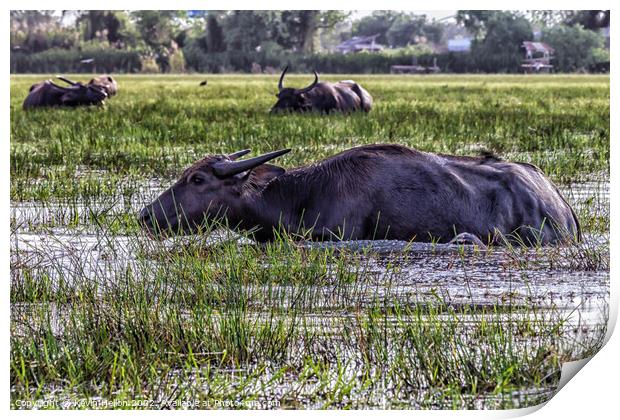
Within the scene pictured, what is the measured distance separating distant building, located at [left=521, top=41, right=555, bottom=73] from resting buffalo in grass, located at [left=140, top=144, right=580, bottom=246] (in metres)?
3.14

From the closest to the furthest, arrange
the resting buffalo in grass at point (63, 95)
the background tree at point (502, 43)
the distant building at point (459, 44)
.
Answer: the background tree at point (502, 43) < the distant building at point (459, 44) < the resting buffalo in grass at point (63, 95)

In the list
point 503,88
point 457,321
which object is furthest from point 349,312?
point 503,88

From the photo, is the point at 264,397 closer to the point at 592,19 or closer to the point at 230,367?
the point at 230,367

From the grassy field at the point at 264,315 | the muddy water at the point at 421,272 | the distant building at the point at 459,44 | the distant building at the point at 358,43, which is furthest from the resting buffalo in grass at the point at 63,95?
the muddy water at the point at 421,272

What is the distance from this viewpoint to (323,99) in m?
18.7

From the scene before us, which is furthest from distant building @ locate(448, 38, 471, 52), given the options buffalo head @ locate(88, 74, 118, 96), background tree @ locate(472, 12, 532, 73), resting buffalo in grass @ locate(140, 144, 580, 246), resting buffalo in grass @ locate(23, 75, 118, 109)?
buffalo head @ locate(88, 74, 118, 96)

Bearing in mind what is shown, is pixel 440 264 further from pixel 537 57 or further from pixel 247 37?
pixel 537 57

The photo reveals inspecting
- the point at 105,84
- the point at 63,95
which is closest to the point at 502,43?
the point at 63,95

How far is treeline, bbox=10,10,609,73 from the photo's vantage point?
25.0 ft

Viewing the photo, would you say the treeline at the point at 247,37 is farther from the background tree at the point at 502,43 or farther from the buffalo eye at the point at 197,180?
the buffalo eye at the point at 197,180

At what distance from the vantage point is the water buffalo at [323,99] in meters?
18.5

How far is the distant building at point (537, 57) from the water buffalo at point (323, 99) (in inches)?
196

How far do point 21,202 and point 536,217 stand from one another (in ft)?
12.8

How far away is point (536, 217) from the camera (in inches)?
274
